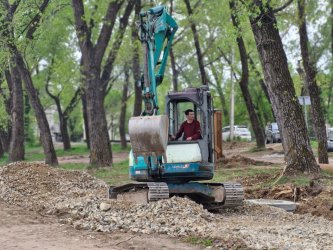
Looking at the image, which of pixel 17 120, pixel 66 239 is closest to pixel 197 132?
pixel 66 239

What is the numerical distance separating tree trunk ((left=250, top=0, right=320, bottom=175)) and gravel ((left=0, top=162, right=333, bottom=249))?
355 cm

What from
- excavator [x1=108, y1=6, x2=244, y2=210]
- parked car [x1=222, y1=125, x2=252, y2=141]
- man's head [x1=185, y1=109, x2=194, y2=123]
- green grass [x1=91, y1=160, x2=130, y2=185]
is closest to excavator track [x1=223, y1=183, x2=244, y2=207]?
excavator [x1=108, y1=6, x2=244, y2=210]

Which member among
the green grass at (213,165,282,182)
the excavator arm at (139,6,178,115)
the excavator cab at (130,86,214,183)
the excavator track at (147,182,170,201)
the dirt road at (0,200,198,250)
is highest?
the excavator arm at (139,6,178,115)

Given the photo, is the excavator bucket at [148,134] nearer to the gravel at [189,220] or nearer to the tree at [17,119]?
the gravel at [189,220]

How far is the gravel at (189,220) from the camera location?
8234 mm

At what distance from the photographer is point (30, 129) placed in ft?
180

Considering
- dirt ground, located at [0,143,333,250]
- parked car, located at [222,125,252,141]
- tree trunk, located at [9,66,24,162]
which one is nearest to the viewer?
dirt ground, located at [0,143,333,250]

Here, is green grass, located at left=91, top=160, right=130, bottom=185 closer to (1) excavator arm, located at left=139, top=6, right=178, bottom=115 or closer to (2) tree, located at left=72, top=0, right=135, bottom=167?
(2) tree, located at left=72, top=0, right=135, bottom=167

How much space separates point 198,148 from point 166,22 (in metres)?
2.75

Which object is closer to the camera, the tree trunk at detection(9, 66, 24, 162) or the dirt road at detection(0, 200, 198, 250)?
the dirt road at detection(0, 200, 198, 250)

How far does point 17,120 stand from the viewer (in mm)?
26016

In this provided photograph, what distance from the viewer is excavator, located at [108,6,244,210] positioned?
11.4 meters

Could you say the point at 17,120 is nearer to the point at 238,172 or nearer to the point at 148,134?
the point at 238,172

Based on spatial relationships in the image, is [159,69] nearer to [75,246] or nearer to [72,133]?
[75,246]
